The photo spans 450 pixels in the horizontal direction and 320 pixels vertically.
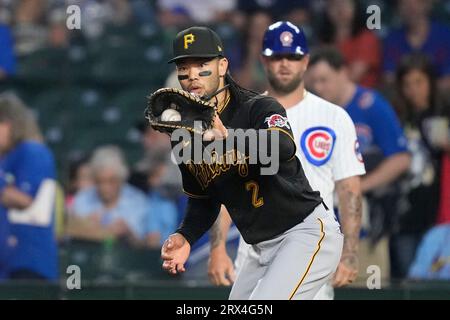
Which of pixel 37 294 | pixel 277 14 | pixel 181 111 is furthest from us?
pixel 277 14

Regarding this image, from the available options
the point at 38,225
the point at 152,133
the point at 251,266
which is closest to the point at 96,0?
the point at 152,133

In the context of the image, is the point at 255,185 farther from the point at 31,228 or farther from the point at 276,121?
the point at 31,228

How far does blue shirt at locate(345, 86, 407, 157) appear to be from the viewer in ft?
27.3

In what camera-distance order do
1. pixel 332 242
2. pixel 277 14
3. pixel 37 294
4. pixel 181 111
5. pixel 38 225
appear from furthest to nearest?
pixel 277 14
pixel 38 225
pixel 37 294
pixel 332 242
pixel 181 111

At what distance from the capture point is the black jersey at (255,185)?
500 centimetres

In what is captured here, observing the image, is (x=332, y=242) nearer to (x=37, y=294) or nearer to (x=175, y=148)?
(x=175, y=148)

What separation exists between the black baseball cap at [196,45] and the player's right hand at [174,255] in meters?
0.86

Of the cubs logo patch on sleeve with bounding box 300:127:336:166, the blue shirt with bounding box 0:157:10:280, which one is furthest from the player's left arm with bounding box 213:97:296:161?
the blue shirt with bounding box 0:157:10:280

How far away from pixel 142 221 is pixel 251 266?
4163mm

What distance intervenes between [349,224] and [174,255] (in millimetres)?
1559

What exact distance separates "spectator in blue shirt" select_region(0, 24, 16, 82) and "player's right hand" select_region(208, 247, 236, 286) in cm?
495

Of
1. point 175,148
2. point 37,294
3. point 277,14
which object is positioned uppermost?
point 277,14

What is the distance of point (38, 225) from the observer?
8.41 metres

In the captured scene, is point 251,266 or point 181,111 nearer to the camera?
point 181,111
